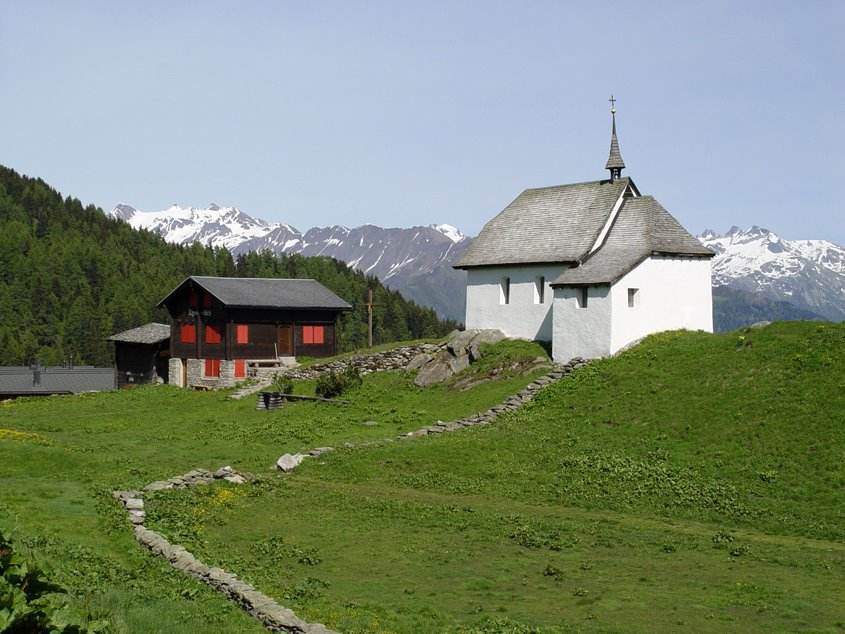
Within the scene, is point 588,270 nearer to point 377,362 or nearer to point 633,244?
point 633,244

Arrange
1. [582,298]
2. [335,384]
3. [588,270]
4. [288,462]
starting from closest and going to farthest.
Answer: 1. [288,462]
2. [582,298]
3. [588,270]
4. [335,384]

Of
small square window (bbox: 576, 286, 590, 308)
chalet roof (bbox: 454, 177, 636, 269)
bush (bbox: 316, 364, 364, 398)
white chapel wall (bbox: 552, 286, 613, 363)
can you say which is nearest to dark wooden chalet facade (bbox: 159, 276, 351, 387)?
bush (bbox: 316, 364, 364, 398)

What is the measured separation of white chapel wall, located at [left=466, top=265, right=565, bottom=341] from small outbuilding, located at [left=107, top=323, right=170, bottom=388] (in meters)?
29.8

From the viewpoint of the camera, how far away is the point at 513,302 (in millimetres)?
51375

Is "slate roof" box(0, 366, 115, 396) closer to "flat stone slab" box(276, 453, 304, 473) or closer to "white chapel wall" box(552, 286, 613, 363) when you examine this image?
"white chapel wall" box(552, 286, 613, 363)

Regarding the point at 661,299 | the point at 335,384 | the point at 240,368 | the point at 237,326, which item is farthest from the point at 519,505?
the point at 237,326

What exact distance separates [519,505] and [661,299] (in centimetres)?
2215

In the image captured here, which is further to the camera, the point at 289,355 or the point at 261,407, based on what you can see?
the point at 289,355

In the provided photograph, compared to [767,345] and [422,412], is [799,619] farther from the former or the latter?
[422,412]

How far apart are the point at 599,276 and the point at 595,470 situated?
16.6 m

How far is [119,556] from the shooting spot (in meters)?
20.2

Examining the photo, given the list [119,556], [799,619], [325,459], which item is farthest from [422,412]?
[799,619]

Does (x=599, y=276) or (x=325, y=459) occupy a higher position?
(x=599, y=276)

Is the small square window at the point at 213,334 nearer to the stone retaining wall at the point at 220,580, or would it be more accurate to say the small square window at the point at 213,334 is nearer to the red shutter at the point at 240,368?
the red shutter at the point at 240,368
